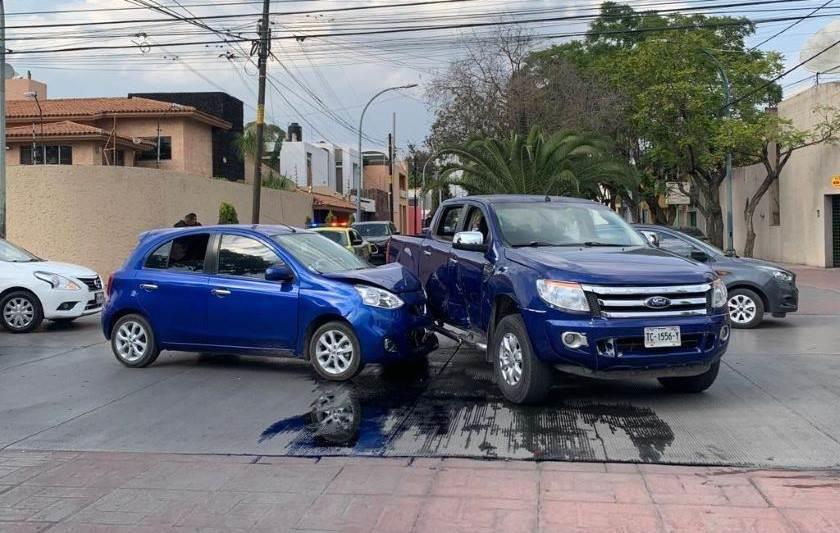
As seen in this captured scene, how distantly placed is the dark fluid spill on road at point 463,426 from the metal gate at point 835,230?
25251mm

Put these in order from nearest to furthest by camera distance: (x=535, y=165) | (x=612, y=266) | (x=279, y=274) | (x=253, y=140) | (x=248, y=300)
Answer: (x=612, y=266) → (x=279, y=274) → (x=248, y=300) → (x=535, y=165) → (x=253, y=140)

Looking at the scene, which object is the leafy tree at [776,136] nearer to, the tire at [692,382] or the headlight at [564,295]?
the tire at [692,382]

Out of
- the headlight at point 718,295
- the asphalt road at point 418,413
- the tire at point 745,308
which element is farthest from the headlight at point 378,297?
the tire at point 745,308

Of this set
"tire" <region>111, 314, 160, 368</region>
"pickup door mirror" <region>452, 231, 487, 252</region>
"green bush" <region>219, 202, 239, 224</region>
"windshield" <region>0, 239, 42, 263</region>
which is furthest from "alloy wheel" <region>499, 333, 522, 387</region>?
"green bush" <region>219, 202, 239, 224</region>

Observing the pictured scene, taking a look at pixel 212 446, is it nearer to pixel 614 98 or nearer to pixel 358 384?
pixel 358 384

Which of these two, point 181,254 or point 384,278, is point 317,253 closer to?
point 384,278

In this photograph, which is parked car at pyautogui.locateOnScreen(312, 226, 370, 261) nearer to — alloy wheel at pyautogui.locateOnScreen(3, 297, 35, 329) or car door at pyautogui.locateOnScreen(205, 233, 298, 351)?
alloy wheel at pyautogui.locateOnScreen(3, 297, 35, 329)

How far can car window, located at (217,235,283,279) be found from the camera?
349 inches

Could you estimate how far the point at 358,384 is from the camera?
27.6ft

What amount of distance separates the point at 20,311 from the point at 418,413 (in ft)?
27.5

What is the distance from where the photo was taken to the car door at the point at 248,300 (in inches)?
337

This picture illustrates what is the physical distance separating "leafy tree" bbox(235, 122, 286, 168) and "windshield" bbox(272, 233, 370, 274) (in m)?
24.4

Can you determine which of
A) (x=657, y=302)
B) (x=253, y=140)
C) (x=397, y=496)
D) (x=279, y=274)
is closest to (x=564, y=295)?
(x=657, y=302)

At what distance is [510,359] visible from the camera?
7312mm
